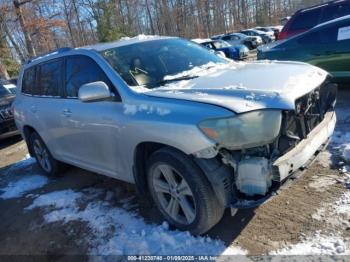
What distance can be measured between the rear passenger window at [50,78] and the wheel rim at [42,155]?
923mm

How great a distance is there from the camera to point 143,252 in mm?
3248

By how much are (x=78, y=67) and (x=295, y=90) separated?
250cm

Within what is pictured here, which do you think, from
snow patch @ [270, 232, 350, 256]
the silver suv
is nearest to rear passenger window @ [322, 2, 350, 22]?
the silver suv

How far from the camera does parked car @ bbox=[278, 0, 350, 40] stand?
986cm

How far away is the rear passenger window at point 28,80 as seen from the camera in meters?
5.55

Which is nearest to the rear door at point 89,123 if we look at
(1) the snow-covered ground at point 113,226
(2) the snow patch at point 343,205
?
(1) the snow-covered ground at point 113,226

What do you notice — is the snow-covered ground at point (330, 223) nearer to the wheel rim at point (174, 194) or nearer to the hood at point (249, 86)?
the wheel rim at point (174, 194)

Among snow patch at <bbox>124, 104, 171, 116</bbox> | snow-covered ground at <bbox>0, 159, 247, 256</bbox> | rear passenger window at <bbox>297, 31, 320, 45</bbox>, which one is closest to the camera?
snow patch at <bbox>124, 104, 171, 116</bbox>

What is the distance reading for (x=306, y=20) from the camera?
1046 centimetres

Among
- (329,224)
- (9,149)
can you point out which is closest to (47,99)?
(329,224)

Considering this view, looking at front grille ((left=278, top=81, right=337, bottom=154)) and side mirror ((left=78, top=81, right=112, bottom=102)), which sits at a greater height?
side mirror ((left=78, top=81, right=112, bottom=102))

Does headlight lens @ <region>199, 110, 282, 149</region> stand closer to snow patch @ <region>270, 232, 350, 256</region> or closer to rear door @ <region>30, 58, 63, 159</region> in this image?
snow patch @ <region>270, 232, 350, 256</region>

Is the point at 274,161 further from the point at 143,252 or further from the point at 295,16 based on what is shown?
the point at 295,16

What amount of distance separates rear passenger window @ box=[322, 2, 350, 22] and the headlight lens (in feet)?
27.6
